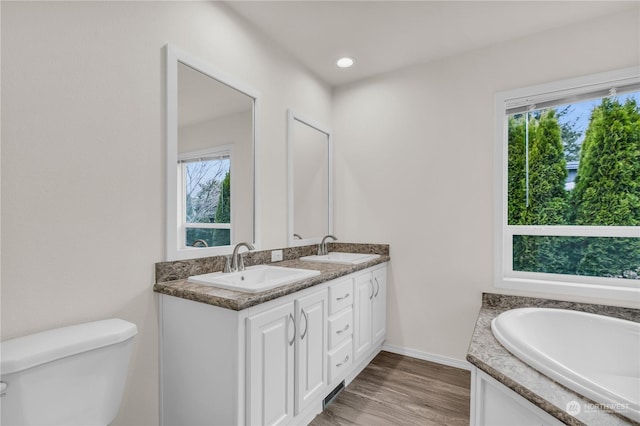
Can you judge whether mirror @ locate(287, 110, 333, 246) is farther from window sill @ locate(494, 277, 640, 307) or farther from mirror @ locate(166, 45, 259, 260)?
window sill @ locate(494, 277, 640, 307)

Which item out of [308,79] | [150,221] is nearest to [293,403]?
[150,221]

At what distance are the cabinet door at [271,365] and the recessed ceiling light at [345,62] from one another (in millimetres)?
2135

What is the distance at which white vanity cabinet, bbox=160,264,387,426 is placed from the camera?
135 cm

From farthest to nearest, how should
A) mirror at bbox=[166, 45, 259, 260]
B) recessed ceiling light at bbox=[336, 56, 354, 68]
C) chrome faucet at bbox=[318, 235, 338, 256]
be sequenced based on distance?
chrome faucet at bbox=[318, 235, 338, 256]
recessed ceiling light at bbox=[336, 56, 354, 68]
mirror at bbox=[166, 45, 259, 260]

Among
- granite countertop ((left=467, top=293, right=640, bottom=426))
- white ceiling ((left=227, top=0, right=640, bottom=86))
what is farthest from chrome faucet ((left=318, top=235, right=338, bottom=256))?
white ceiling ((left=227, top=0, right=640, bottom=86))

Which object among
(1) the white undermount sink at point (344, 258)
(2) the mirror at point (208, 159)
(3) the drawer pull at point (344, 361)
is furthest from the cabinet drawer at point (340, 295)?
(2) the mirror at point (208, 159)

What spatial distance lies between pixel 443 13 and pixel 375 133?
3.62 feet

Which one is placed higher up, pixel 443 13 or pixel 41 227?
pixel 443 13

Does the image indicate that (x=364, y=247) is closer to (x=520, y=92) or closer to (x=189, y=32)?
(x=520, y=92)

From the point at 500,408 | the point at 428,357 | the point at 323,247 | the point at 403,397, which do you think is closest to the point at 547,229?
the point at 428,357

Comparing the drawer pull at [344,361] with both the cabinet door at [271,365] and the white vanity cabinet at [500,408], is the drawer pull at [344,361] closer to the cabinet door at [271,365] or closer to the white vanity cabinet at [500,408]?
the cabinet door at [271,365]

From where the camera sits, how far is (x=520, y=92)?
2.30m

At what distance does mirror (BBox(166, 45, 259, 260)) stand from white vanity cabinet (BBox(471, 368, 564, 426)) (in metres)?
1.59

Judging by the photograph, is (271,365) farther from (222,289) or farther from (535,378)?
(535,378)
